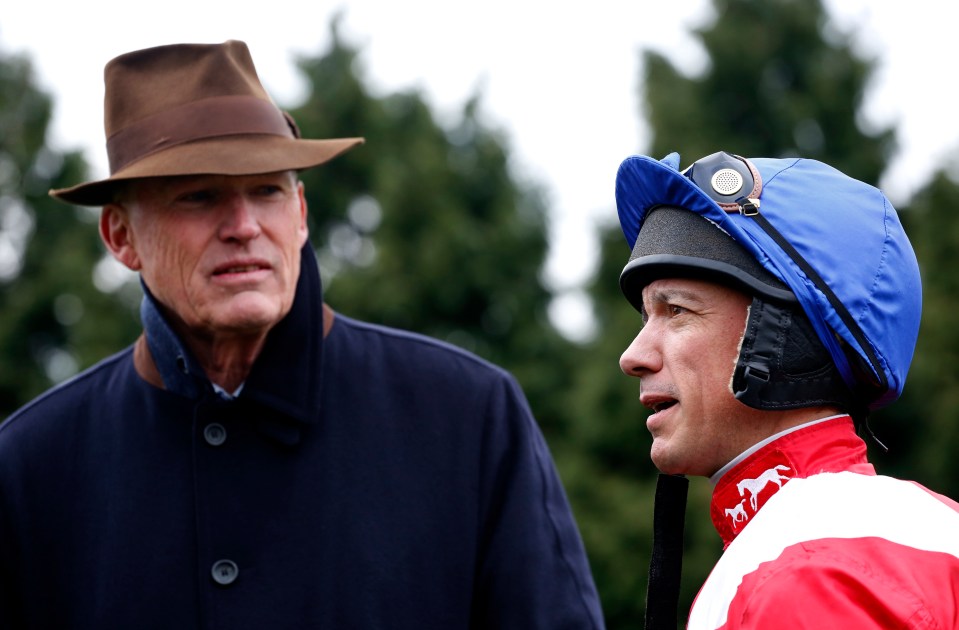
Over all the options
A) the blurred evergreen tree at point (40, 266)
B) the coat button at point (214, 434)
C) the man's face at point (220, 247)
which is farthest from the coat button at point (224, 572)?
the blurred evergreen tree at point (40, 266)

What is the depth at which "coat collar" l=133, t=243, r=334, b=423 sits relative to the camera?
12.1ft

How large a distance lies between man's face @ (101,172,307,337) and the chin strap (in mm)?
1366

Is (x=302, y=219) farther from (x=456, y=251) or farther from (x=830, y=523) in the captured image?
(x=456, y=251)

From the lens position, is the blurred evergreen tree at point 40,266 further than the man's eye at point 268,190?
Yes

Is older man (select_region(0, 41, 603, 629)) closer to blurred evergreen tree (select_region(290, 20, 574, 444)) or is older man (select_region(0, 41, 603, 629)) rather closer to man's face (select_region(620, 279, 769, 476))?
man's face (select_region(620, 279, 769, 476))

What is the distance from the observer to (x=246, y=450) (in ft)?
12.1

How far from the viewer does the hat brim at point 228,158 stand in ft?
11.9

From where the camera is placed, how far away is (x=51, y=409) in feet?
12.5

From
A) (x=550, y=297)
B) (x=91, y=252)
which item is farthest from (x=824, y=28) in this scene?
(x=91, y=252)

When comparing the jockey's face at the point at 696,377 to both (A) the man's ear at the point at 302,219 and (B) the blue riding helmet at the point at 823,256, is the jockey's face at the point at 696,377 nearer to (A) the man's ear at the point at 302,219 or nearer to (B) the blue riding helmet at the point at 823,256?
(B) the blue riding helmet at the point at 823,256

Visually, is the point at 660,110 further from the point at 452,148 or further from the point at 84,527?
the point at 84,527

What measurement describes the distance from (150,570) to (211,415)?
18.5 inches

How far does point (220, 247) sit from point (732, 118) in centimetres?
1221

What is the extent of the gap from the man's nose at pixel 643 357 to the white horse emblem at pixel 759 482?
0.94 feet
